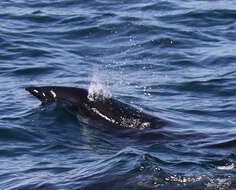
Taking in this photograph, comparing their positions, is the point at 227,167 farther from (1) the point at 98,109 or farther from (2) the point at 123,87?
(2) the point at 123,87

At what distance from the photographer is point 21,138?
12203 mm

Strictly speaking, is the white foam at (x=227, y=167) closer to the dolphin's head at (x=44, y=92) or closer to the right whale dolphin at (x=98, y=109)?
the right whale dolphin at (x=98, y=109)

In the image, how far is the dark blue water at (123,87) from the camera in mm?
9859

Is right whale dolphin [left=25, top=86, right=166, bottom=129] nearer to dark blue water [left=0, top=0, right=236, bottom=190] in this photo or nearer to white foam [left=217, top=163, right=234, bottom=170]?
dark blue water [left=0, top=0, right=236, bottom=190]

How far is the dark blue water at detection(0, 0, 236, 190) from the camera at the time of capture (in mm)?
9859

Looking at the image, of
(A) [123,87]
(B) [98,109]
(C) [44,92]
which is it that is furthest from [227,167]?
(A) [123,87]

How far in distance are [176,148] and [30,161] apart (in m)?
2.14

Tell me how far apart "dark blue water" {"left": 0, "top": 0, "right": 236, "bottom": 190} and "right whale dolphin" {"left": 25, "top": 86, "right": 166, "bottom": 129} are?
0.19 meters

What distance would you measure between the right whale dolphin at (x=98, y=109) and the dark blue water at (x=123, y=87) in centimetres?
19

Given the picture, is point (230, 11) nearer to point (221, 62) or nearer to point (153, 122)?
point (221, 62)

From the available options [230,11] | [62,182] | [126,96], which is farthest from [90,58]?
[62,182]

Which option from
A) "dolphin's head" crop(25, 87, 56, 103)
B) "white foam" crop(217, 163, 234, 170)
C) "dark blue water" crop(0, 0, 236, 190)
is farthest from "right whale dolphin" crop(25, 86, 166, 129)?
"white foam" crop(217, 163, 234, 170)

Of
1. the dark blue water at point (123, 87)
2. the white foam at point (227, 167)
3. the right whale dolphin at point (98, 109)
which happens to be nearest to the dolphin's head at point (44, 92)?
the right whale dolphin at point (98, 109)

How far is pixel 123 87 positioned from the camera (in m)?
15.8
